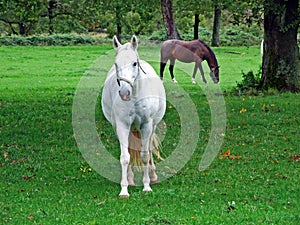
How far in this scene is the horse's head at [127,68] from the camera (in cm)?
862

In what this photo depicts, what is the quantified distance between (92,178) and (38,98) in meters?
9.13

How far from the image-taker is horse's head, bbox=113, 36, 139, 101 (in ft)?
28.3

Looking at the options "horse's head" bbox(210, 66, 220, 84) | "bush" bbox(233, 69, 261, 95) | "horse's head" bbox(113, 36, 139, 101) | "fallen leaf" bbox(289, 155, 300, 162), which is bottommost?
"horse's head" bbox(210, 66, 220, 84)

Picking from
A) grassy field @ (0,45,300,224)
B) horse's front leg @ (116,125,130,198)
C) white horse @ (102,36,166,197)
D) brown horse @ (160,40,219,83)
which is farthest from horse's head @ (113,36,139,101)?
brown horse @ (160,40,219,83)

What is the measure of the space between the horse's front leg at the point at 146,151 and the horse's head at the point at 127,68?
31.9 inches

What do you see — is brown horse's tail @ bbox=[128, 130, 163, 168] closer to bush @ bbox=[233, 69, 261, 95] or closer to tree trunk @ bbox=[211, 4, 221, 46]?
bush @ bbox=[233, 69, 261, 95]

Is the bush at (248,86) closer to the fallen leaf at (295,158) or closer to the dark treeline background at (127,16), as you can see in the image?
the dark treeline background at (127,16)

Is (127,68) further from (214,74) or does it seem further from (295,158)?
(214,74)

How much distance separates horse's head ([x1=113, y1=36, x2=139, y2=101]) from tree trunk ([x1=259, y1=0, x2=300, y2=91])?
35.0ft

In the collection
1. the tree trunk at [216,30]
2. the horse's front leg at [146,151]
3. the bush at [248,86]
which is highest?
the horse's front leg at [146,151]

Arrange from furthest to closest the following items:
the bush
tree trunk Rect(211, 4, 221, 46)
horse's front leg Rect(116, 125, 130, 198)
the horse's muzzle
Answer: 1. tree trunk Rect(211, 4, 221, 46)
2. the bush
3. horse's front leg Rect(116, 125, 130, 198)
4. the horse's muzzle

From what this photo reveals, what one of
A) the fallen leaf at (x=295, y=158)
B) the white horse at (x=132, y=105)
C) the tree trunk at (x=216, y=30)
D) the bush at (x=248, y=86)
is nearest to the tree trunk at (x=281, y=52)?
the bush at (x=248, y=86)

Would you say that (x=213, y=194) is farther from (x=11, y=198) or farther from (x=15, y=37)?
(x=15, y=37)

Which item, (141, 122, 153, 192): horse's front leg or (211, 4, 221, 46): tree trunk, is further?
(211, 4, 221, 46): tree trunk
